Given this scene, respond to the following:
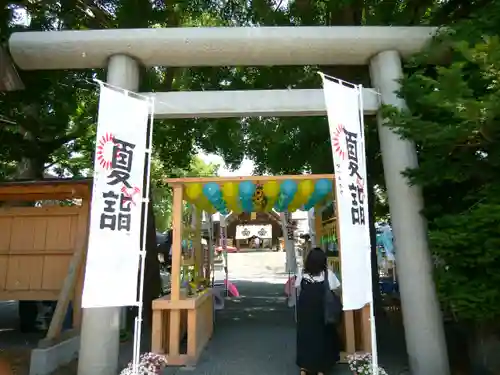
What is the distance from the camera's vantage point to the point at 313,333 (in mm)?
5367

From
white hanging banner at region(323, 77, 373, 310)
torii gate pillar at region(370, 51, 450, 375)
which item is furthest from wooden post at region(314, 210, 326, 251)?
white hanging banner at region(323, 77, 373, 310)

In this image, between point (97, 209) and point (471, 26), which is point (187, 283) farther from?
point (471, 26)

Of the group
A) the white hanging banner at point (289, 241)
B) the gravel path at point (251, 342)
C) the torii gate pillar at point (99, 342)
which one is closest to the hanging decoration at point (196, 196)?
the torii gate pillar at point (99, 342)

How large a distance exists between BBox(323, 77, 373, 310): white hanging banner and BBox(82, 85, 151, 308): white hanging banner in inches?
83.4

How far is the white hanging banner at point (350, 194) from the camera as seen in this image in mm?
4453

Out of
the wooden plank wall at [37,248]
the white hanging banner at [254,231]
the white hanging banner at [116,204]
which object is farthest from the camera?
the white hanging banner at [254,231]

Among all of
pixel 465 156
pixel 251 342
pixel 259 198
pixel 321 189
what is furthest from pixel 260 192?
pixel 465 156

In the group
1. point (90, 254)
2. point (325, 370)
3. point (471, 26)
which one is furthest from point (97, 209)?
point (471, 26)

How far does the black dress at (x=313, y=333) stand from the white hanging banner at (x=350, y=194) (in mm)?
898

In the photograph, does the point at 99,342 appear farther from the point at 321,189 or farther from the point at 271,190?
the point at 321,189

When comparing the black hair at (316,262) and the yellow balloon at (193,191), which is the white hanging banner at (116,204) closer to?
the yellow balloon at (193,191)

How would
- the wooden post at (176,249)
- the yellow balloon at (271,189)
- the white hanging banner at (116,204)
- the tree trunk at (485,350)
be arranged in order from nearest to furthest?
the white hanging banner at (116,204), the tree trunk at (485,350), the wooden post at (176,249), the yellow balloon at (271,189)

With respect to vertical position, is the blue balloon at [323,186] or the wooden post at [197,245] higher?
the blue balloon at [323,186]

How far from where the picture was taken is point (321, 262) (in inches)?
208
